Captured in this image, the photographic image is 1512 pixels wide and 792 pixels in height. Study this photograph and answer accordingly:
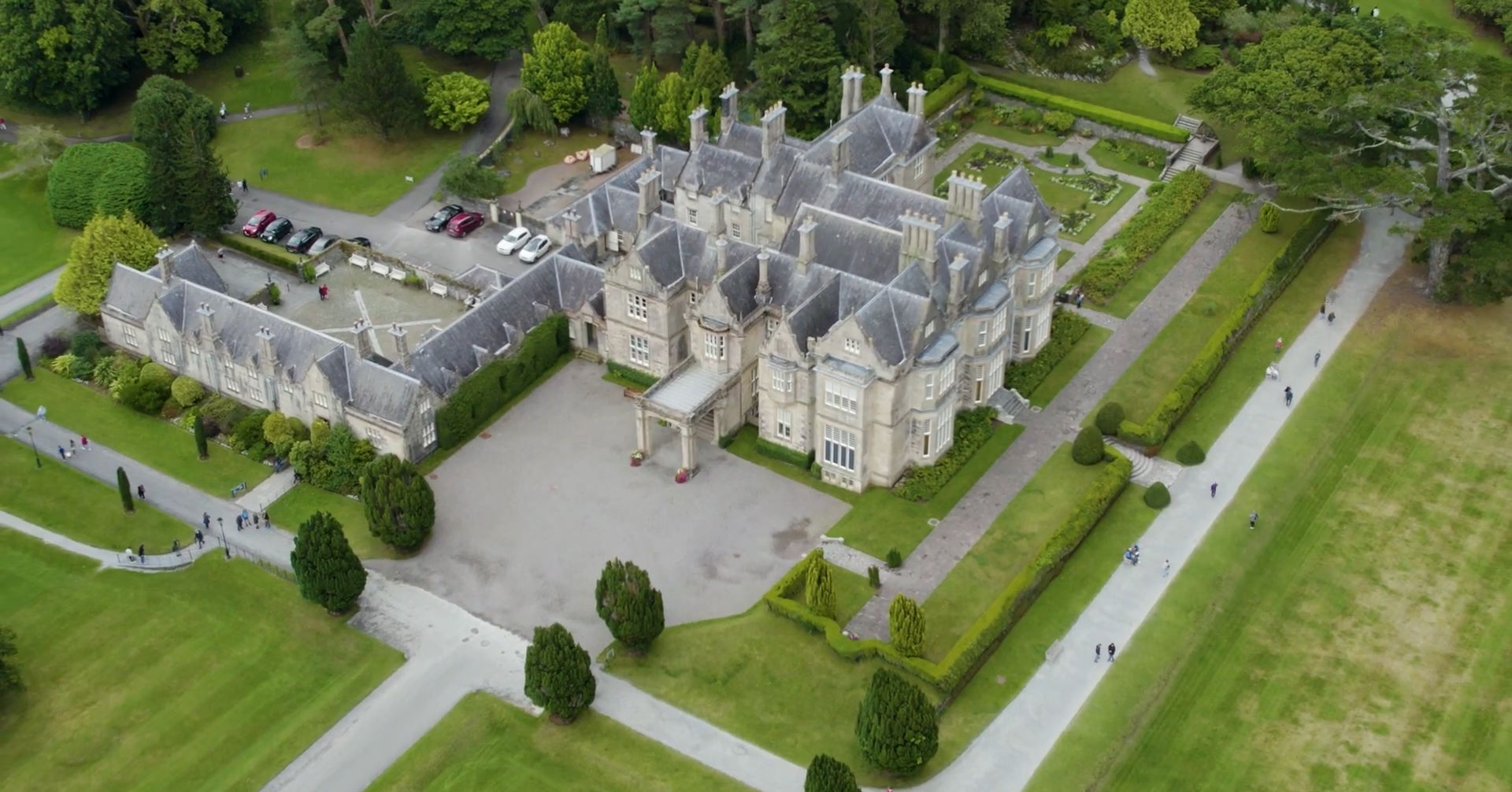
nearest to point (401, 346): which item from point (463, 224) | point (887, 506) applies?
→ point (463, 224)

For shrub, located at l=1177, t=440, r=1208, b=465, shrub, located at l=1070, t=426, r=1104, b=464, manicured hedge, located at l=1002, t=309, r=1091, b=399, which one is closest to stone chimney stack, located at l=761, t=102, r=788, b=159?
manicured hedge, located at l=1002, t=309, r=1091, b=399

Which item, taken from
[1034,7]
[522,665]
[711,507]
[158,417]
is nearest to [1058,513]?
[711,507]

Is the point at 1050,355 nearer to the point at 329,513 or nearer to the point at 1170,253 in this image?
the point at 1170,253

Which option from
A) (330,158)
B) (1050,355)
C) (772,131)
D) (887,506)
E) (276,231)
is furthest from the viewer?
(330,158)

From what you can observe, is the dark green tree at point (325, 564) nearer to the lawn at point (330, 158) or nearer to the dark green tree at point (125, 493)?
the dark green tree at point (125, 493)

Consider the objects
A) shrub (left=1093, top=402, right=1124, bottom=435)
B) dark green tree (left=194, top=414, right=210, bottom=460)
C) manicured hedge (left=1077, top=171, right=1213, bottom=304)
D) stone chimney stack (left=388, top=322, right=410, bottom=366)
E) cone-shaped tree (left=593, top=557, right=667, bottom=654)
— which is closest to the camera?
cone-shaped tree (left=593, top=557, right=667, bottom=654)

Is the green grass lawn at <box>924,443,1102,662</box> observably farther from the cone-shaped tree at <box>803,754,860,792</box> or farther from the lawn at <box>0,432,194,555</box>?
the lawn at <box>0,432,194,555</box>
